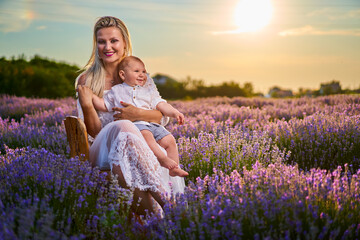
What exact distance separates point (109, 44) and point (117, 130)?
1.05 meters

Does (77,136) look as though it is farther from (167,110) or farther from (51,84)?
(51,84)

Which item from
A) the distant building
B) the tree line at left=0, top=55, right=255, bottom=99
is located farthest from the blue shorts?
the distant building

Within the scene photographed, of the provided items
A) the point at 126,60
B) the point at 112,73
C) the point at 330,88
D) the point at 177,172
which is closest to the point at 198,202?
the point at 177,172

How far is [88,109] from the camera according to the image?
11.0 feet

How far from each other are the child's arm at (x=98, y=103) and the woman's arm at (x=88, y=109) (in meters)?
0.10

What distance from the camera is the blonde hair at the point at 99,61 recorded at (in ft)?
11.9

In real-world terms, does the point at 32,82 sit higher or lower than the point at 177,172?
higher

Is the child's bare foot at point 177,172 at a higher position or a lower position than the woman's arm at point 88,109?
lower

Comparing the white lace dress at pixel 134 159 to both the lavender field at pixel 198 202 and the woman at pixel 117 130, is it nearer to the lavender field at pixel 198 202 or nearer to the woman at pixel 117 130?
the woman at pixel 117 130

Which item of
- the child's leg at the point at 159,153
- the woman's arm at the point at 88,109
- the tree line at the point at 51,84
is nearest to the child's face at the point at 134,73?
the woman's arm at the point at 88,109

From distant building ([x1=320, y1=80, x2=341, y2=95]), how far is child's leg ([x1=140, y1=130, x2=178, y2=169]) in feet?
36.1

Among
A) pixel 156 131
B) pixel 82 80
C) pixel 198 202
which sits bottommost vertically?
pixel 198 202

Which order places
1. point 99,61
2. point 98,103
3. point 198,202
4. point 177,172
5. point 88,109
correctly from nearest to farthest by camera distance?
point 198,202 < point 177,172 < point 88,109 < point 98,103 < point 99,61

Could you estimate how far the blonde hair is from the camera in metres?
3.62
